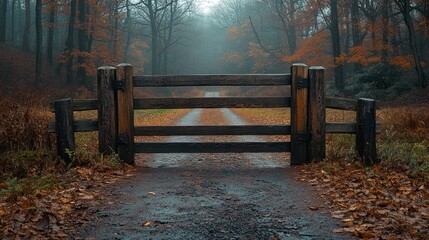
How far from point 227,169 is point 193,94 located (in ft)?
138

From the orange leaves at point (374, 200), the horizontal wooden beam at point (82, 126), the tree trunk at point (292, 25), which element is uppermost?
the tree trunk at point (292, 25)

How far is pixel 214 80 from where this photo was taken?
27.7 feet

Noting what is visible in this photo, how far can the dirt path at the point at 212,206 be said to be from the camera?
15.1 feet

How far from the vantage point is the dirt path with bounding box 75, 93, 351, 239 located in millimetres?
4602

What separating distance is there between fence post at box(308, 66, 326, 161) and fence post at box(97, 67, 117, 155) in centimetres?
354

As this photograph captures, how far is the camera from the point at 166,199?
5934mm

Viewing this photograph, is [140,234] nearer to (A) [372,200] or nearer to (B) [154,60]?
(A) [372,200]

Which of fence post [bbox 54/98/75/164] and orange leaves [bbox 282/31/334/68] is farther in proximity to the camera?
orange leaves [bbox 282/31/334/68]

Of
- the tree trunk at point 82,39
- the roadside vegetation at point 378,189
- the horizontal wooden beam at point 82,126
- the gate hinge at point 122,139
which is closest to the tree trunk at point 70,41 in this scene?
the tree trunk at point 82,39

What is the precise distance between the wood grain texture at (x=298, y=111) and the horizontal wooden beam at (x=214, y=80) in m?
0.22

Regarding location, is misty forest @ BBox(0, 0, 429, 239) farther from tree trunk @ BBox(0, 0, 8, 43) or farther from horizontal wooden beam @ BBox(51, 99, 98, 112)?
tree trunk @ BBox(0, 0, 8, 43)

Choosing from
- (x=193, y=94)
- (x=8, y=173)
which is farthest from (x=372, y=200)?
(x=193, y=94)

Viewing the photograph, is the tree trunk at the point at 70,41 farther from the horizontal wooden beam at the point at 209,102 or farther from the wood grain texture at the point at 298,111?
the wood grain texture at the point at 298,111

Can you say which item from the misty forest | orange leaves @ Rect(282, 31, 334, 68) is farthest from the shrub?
the misty forest
